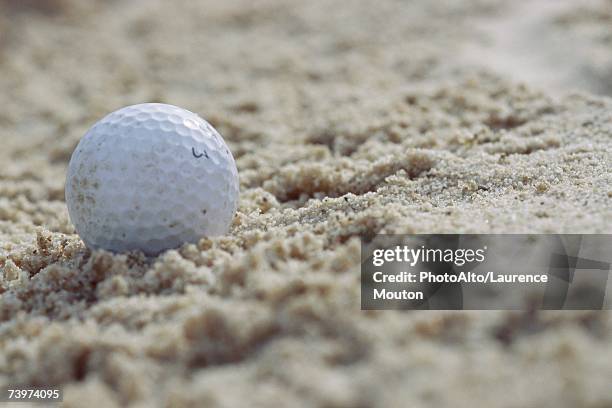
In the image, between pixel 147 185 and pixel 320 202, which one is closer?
pixel 147 185

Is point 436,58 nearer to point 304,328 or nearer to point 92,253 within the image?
point 92,253

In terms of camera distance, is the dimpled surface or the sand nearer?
the sand

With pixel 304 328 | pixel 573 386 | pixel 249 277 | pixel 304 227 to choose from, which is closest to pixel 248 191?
pixel 304 227

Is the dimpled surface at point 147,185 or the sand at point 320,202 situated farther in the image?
the dimpled surface at point 147,185
